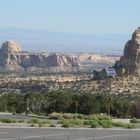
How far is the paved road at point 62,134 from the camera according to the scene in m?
35.8

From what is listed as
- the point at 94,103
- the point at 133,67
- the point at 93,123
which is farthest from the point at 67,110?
the point at 133,67

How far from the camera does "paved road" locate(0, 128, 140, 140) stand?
35750 millimetres

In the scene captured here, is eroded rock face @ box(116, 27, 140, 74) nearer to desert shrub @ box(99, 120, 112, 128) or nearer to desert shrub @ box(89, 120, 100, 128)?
desert shrub @ box(99, 120, 112, 128)

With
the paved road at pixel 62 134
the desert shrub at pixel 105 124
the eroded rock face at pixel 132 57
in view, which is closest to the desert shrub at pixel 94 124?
the desert shrub at pixel 105 124

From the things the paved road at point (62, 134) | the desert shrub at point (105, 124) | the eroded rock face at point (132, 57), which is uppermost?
the eroded rock face at point (132, 57)

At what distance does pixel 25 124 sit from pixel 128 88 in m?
80.3

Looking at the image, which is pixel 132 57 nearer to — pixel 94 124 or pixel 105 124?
pixel 105 124

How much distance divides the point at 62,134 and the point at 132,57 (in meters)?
103

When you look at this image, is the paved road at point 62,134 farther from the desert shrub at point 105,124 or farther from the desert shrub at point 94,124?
the desert shrub at point 105,124

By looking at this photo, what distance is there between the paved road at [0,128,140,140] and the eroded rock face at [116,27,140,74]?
94841 mm

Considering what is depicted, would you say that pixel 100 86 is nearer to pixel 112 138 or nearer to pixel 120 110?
pixel 120 110

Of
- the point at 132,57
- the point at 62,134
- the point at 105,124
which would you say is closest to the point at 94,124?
the point at 105,124

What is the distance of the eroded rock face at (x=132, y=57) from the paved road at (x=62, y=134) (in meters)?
94.8

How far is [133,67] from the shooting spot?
13938cm
